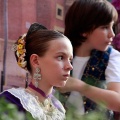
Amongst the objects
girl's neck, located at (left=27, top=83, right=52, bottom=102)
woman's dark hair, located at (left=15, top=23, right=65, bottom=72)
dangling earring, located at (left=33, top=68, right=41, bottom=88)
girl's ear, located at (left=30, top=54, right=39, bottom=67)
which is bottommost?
girl's neck, located at (left=27, top=83, right=52, bottom=102)

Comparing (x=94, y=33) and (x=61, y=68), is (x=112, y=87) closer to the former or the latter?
(x=94, y=33)

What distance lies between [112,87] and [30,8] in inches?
46.7

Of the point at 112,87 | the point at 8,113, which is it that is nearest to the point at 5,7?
the point at 112,87

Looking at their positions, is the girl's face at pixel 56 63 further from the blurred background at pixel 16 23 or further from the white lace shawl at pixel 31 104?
the blurred background at pixel 16 23

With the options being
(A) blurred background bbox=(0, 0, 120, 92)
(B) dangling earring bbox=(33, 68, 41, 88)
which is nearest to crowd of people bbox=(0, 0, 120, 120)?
(B) dangling earring bbox=(33, 68, 41, 88)

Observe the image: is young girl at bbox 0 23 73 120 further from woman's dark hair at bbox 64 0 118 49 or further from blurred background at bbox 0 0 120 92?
blurred background at bbox 0 0 120 92

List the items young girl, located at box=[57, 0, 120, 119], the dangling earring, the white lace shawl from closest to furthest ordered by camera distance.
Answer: the white lace shawl < the dangling earring < young girl, located at box=[57, 0, 120, 119]

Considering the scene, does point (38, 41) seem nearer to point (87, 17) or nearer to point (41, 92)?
point (41, 92)

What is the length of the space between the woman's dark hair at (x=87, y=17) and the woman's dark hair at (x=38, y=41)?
254 mm

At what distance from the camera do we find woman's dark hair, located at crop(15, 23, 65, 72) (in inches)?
52.2

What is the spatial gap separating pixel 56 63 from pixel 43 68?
5 cm

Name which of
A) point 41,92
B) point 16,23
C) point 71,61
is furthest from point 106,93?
point 16,23

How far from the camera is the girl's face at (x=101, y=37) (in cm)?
154

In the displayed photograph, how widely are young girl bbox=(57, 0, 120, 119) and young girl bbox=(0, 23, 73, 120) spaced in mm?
240
